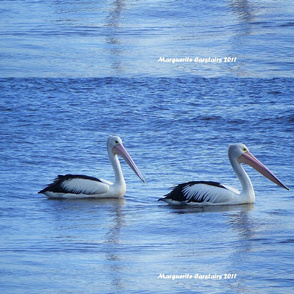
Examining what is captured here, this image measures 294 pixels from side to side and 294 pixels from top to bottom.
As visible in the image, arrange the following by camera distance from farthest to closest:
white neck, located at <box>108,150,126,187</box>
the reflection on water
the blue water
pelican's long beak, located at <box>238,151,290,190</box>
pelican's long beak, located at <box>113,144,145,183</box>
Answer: the reflection on water < pelican's long beak, located at <box>113,144,145,183</box> < white neck, located at <box>108,150,126,187</box> < pelican's long beak, located at <box>238,151,290,190</box> < the blue water

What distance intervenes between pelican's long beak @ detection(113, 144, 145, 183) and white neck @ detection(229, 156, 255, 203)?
39.8 inches

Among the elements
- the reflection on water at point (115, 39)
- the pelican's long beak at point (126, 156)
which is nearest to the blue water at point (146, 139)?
the reflection on water at point (115, 39)

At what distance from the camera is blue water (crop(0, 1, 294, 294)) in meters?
6.45

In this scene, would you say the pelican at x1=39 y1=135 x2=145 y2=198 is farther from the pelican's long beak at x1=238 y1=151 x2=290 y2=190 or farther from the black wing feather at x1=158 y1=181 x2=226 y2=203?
the pelican's long beak at x1=238 y1=151 x2=290 y2=190

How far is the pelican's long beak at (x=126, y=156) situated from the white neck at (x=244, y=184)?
39.8 inches

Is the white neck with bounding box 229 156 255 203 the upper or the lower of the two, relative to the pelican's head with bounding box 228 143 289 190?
lower

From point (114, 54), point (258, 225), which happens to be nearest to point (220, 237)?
point (258, 225)

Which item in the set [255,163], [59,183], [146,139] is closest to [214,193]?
[255,163]

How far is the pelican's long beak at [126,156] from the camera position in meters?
9.67

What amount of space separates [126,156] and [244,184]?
1.44 m

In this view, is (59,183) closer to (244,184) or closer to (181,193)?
(181,193)

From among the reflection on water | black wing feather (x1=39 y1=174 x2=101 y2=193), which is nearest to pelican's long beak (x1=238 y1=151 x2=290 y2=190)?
black wing feather (x1=39 y1=174 x2=101 y2=193)

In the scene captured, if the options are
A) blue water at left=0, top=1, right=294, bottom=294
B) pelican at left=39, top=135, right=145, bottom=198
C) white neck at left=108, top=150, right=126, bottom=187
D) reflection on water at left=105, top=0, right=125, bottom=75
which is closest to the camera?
blue water at left=0, top=1, right=294, bottom=294

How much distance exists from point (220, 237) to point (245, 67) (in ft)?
23.5
